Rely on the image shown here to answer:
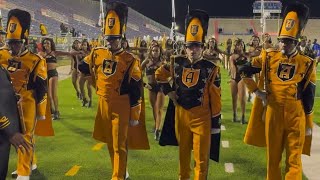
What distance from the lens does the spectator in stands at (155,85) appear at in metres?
9.30

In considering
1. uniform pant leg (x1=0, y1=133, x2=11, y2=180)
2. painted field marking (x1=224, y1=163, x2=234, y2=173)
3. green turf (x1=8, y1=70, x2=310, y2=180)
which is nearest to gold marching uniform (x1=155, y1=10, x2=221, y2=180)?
green turf (x1=8, y1=70, x2=310, y2=180)

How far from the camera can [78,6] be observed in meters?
55.0

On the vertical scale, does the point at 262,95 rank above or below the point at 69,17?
below

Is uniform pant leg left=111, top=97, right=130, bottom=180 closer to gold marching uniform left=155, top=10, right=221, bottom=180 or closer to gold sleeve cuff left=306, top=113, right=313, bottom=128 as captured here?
gold marching uniform left=155, top=10, right=221, bottom=180

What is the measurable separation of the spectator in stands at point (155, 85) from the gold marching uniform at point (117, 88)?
3150 millimetres

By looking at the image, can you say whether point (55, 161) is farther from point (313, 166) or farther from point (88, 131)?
point (313, 166)

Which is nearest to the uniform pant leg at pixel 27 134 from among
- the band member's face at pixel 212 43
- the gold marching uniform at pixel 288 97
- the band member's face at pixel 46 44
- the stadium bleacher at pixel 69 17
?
the gold marching uniform at pixel 288 97

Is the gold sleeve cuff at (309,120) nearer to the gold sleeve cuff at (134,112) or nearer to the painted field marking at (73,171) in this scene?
the gold sleeve cuff at (134,112)

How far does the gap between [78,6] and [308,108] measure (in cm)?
5148

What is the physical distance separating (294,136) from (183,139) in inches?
46.8

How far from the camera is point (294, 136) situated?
210 inches

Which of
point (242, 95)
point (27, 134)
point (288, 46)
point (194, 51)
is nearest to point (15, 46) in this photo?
point (27, 134)

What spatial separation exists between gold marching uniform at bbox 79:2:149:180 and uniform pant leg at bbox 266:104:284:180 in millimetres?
1583

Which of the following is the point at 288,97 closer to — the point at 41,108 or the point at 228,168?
the point at 228,168
